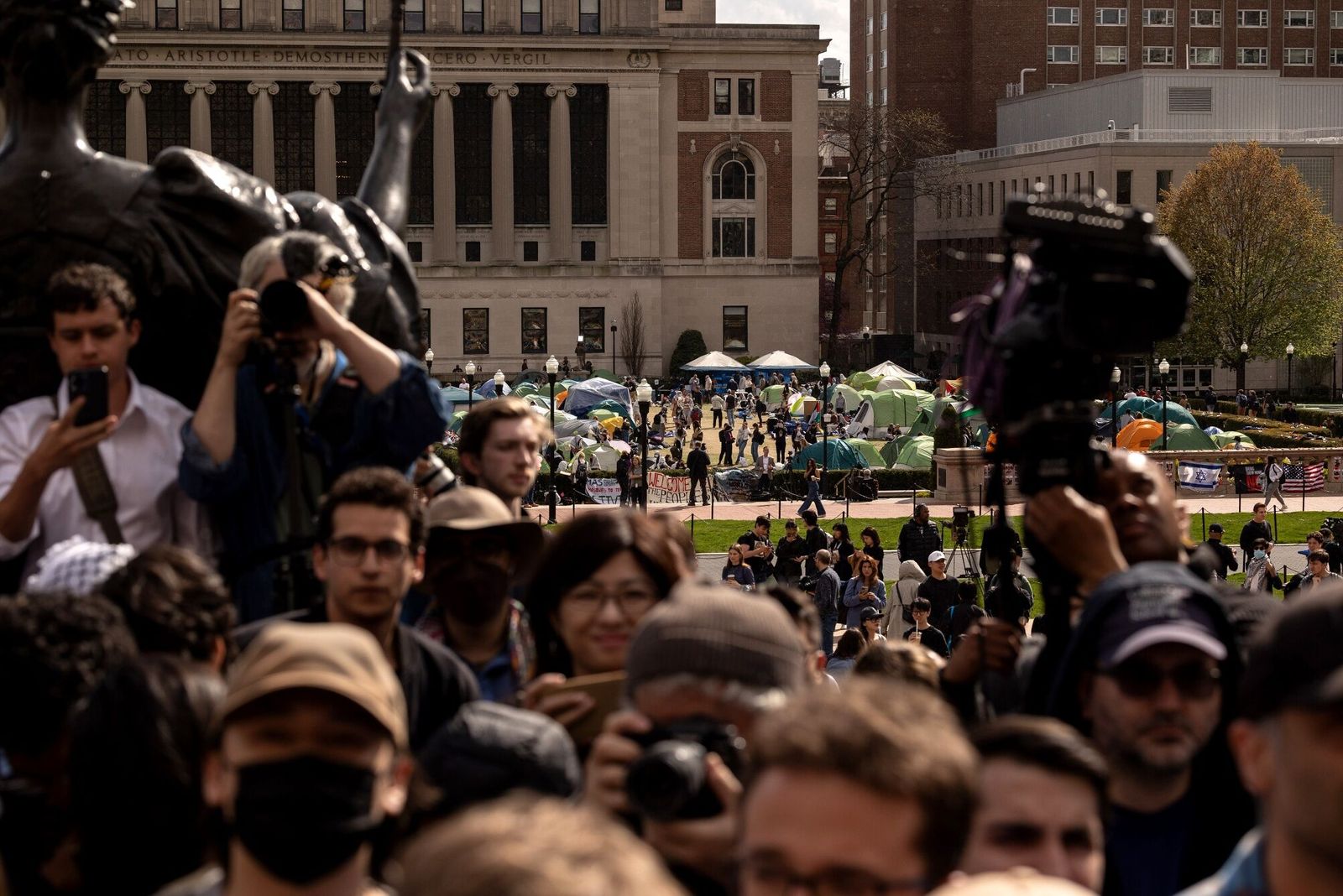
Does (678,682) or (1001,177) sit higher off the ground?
(1001,177)

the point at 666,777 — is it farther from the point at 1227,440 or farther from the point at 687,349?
the point at 687,349

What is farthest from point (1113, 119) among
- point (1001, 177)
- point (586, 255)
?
point (586, 255)

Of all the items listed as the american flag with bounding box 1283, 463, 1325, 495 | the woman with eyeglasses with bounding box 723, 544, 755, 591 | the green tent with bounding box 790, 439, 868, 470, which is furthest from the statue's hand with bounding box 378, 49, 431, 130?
the american flag with bounding box 1283, 463, 1325, 495

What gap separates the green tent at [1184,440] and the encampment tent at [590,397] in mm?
15317

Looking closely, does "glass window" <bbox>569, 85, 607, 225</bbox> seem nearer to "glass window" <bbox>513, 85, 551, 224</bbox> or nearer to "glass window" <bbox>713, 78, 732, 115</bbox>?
"glass window" <bbox>513, 85, 551, 224</bbox>

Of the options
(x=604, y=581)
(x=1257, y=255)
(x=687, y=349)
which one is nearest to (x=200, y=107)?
(x=687, y=349)

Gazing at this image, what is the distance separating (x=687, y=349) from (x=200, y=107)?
22963 mm

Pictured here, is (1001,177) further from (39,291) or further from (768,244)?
(39,291)

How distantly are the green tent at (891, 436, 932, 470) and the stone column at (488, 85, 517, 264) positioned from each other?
46.1 m

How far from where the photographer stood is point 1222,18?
341ft

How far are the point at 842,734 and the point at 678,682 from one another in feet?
2.83

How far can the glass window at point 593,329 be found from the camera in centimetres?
9044

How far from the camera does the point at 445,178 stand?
90062 millimetres

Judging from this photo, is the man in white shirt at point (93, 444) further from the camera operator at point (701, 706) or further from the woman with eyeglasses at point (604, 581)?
the camera operator at point (701, 706)
